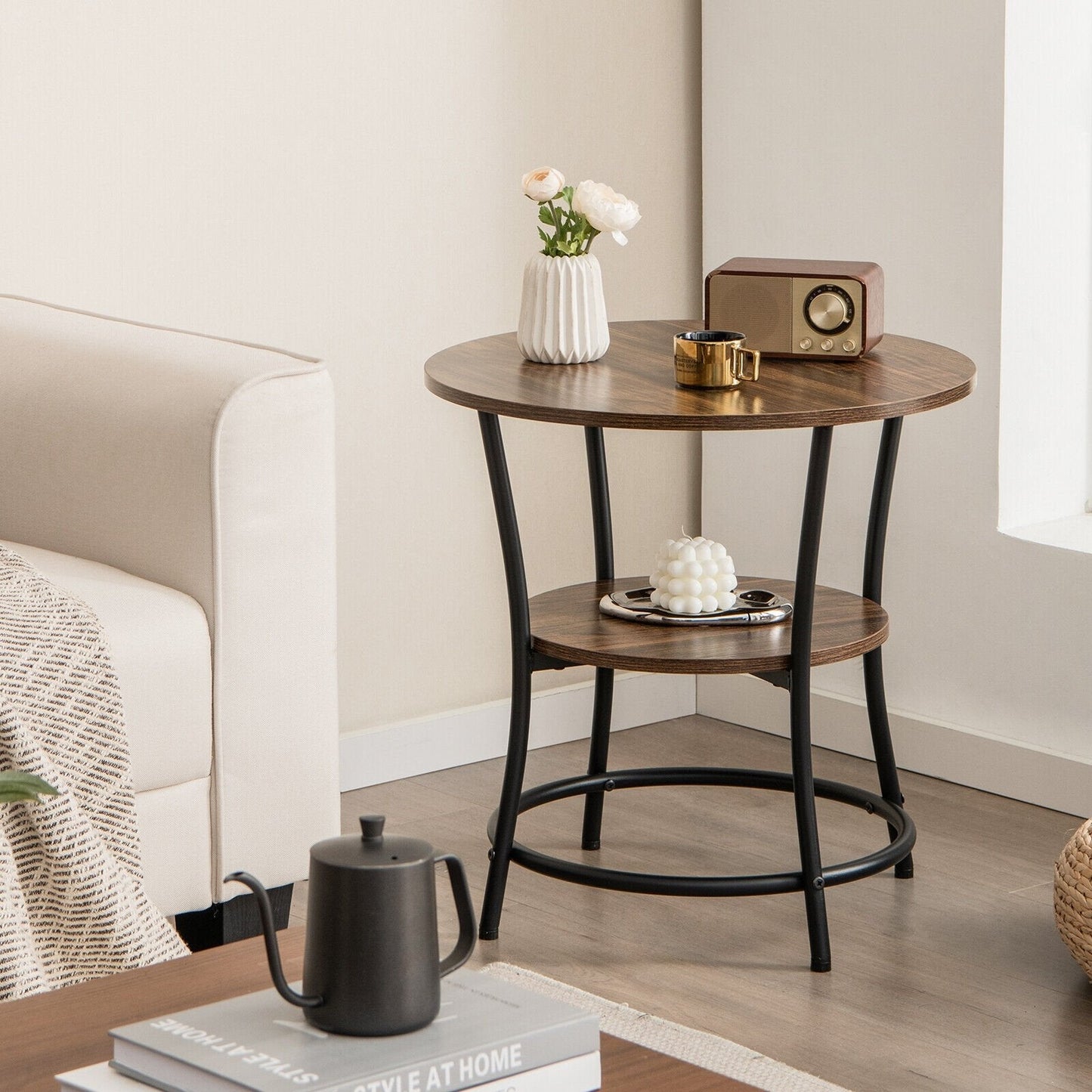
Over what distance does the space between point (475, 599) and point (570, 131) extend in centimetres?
76

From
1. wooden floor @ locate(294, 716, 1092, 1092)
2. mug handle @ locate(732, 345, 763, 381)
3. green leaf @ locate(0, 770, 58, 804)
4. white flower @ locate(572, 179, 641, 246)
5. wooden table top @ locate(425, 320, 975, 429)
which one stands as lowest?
wooden floor @ locate(294, 716, 1092, 1092)

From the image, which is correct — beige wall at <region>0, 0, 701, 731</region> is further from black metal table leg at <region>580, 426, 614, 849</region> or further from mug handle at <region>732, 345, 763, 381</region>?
mug handle at <region>732, 345, 763, 381</region>

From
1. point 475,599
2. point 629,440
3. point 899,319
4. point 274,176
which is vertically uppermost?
point 274,176

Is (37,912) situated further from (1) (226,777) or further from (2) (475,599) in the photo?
(2) (475,599)

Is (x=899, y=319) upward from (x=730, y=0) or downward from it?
downward

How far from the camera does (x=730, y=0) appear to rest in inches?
110

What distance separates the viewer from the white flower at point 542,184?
1.99 meters

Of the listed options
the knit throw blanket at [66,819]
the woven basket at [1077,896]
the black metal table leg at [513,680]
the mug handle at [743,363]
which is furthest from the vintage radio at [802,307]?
the knit throw blanket at [66,819]

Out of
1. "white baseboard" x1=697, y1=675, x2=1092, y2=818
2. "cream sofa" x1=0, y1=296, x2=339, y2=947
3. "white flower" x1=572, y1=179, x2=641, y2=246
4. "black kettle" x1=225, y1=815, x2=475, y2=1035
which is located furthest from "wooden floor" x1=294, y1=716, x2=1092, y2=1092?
Answer: "black kettle" x1=225, y1=815, x2=475, y2=1035

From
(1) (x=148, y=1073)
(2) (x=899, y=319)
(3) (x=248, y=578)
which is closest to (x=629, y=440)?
(2) (x=899, y=319)

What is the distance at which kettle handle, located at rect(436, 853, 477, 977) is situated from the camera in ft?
2.83

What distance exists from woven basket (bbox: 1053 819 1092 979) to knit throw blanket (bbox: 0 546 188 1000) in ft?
3.04

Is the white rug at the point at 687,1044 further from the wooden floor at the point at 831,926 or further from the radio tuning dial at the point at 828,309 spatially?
the radio tuning dial at the point at 828,309

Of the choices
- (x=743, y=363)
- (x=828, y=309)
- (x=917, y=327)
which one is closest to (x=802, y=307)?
(x=828, y=309)
